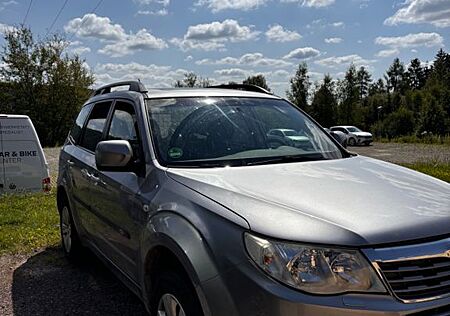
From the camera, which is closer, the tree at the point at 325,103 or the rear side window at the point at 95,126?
the rear side window at the point at 95,126

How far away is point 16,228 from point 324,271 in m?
5.93

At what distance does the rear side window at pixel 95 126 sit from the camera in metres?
4.29

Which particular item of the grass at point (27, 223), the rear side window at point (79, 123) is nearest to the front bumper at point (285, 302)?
the rear side window at point (79, 123)

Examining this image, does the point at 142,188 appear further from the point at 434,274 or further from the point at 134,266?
the point at 434,274

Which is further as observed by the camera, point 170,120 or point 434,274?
point 170,120

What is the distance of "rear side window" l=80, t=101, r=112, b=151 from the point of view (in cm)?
429

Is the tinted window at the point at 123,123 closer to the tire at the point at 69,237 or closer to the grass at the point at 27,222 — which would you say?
the tire at the point at 69,237

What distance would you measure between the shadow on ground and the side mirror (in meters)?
1.44

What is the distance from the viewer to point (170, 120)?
11.2 feet

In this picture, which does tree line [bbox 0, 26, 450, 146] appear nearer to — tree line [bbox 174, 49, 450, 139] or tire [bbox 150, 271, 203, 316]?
tree line [bbox 174, 49, 450, 139]

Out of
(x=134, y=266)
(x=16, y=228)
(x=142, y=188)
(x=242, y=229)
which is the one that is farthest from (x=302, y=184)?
(x=16, y=228)

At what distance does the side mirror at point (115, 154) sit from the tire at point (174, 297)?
0.81m

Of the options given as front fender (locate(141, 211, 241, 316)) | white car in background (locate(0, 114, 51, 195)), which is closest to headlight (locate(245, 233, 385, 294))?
front fender (locate(141, 211, 241, 316))

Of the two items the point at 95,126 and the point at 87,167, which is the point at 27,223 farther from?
the point at 87,167
